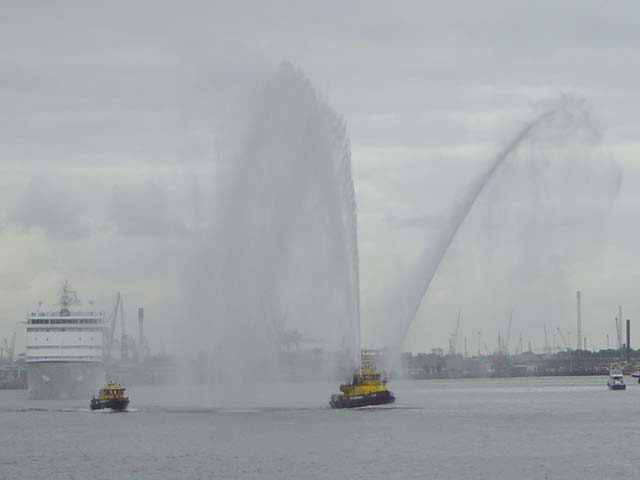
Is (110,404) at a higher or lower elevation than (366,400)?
higher

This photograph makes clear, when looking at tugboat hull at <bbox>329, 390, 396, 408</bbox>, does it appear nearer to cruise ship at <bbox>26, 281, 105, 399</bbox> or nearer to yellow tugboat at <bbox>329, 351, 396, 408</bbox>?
yellow tugboat at <bbox>329, 351, 396, 408</bbox>

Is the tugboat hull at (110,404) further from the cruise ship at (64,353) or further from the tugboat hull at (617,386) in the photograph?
the tugboat hull at (617,386)

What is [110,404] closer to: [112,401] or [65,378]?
[112,401]

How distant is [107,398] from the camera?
9750 centimetres

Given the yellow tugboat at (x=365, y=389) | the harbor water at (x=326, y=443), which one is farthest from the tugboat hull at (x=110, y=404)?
the yellow tugboat at (x=365, y=389)

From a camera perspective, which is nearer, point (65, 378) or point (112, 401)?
point (112, 401)

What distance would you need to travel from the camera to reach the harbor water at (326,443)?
52.3 metres

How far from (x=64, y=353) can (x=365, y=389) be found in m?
53.8

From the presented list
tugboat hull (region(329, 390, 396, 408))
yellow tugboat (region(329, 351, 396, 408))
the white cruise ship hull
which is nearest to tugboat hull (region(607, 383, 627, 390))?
the white cruise ship hull

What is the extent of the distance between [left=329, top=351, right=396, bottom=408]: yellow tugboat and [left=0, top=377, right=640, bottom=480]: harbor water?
40.4 inches

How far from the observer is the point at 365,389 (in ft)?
264

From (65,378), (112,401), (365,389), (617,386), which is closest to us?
(365,389)

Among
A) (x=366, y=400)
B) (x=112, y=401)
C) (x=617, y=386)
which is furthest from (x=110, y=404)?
(x=617, y=386)

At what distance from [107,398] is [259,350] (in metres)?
22.9
